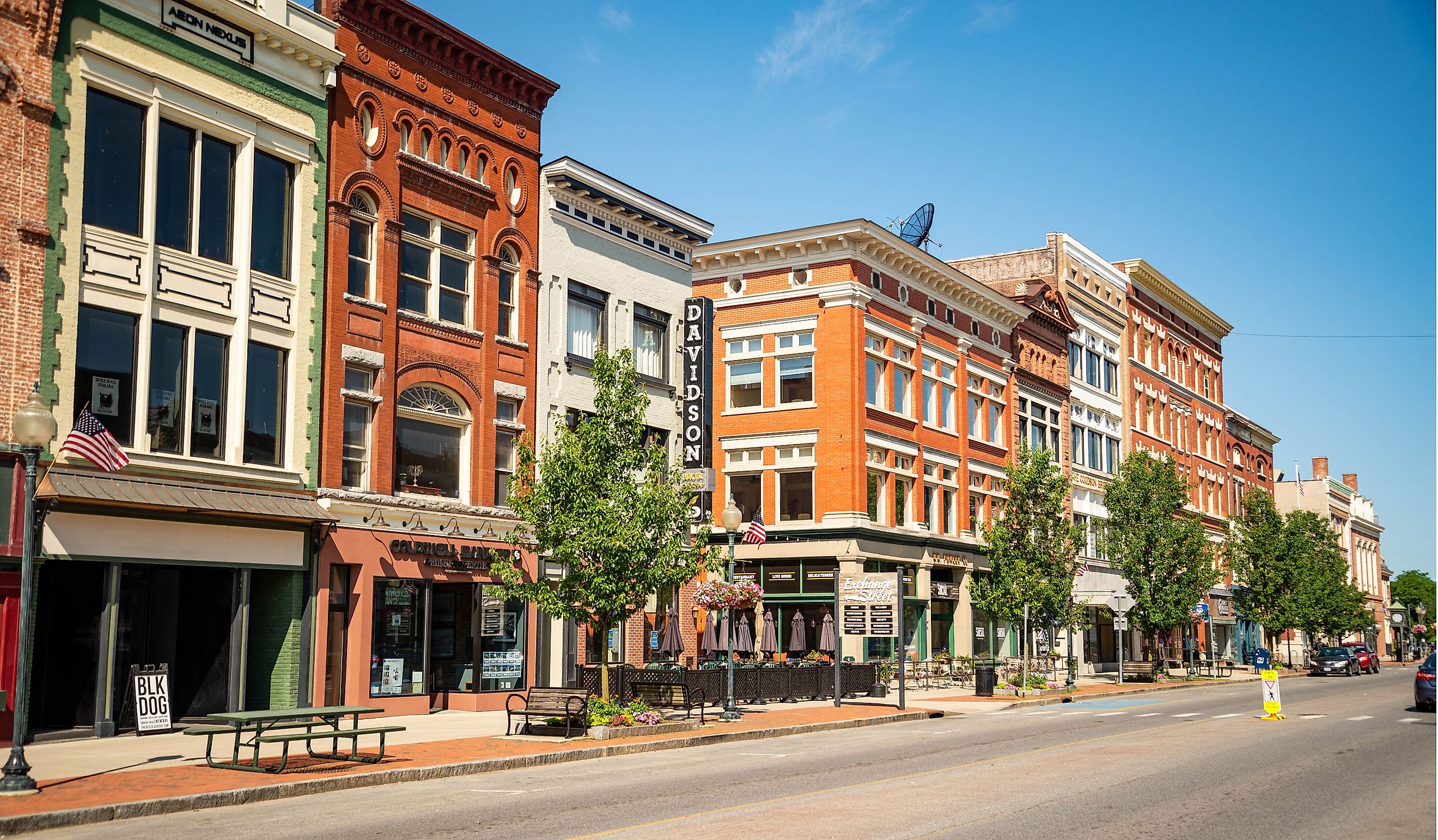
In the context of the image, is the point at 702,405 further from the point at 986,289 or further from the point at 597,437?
the point at 986,289

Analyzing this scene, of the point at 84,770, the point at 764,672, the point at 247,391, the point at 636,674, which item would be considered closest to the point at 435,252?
the point at 247,391

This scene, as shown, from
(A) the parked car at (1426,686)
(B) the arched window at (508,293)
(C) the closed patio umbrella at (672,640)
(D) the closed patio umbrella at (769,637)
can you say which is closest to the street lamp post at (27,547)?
(B) the arched window at (508,293)

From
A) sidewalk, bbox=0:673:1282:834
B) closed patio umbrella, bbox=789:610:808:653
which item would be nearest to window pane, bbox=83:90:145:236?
sidewalk, bbox=0:673:1282:834

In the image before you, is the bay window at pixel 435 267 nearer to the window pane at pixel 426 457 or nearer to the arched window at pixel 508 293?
the arched window at pixel 508 293

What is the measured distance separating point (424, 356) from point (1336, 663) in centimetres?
5361

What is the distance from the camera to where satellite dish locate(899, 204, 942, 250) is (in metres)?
53.4

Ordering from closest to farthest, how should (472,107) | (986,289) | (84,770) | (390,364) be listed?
(84,770) → (390,364) → (472,107) → (986,289)

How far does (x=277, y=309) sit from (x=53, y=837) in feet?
47.0

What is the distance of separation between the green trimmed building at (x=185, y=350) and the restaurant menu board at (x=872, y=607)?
40.6 feet

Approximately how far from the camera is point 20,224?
66.6 ft

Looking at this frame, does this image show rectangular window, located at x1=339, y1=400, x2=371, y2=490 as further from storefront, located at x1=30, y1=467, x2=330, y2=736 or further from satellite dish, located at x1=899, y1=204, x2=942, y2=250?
satellite dish, located at x1=899, y1=204, x2=942, y2=250

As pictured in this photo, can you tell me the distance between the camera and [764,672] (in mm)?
31516

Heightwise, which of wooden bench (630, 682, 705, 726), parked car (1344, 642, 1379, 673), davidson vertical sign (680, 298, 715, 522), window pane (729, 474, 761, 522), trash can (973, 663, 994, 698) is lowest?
parked car (1344, 642, 1379, 673)

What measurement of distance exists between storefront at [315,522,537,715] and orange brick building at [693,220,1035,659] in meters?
13.0
